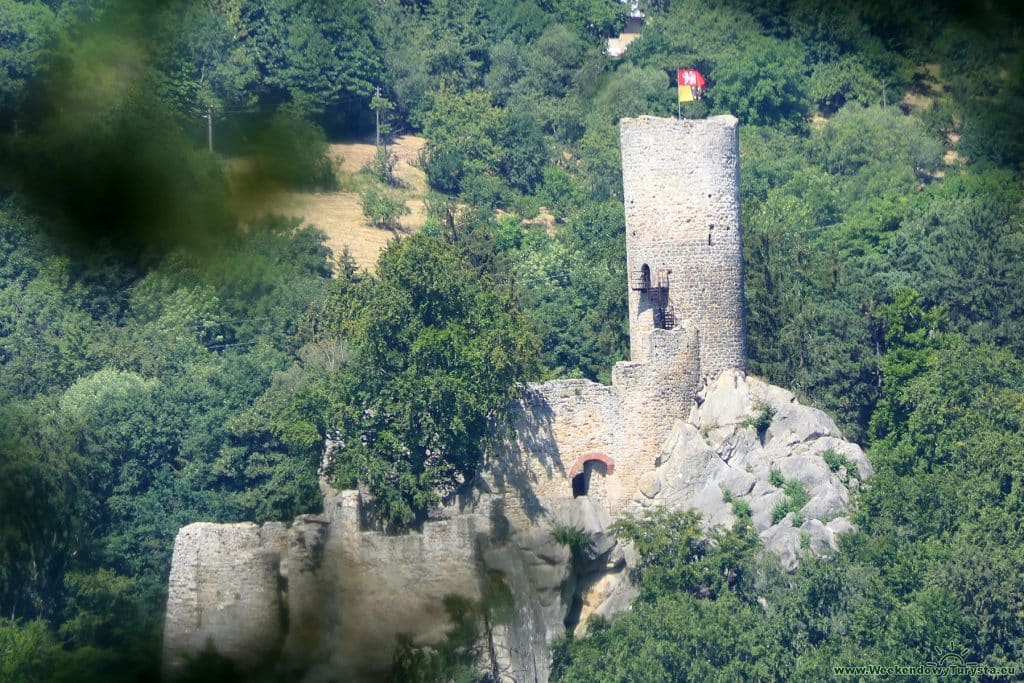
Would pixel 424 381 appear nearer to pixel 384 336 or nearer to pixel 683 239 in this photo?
pixel 384 336

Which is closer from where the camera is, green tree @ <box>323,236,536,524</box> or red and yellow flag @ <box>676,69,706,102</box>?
green tree @ <box>323,236,536,524</box>

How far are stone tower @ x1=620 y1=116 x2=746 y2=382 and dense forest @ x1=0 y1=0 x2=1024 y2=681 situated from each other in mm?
1889

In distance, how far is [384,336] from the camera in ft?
97.9

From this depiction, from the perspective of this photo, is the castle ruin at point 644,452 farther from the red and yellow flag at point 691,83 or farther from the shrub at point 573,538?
the red and yellow flag at point 691,83

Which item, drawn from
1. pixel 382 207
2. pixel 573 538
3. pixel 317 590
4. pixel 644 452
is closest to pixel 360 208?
pixel 382 207

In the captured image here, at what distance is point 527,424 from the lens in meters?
29.6

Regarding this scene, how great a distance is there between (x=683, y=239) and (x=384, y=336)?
4387mm

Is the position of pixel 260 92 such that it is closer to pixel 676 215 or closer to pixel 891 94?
pixel 676 215

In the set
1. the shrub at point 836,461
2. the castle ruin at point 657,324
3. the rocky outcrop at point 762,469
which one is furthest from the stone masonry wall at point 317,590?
the shrub at point 836,461

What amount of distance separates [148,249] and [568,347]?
10856 millimetres

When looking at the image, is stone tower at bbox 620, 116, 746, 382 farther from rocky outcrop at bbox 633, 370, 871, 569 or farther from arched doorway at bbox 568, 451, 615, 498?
arched doorway at bbox 568, 451, 615, 498

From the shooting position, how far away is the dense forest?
983 inches

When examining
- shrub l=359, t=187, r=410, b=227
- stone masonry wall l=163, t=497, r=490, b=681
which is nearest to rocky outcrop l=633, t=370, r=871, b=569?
stone masonry wall l=163, t=497, r=490, b=681

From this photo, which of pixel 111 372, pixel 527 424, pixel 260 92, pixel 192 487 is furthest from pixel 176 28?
pixel 111 372
